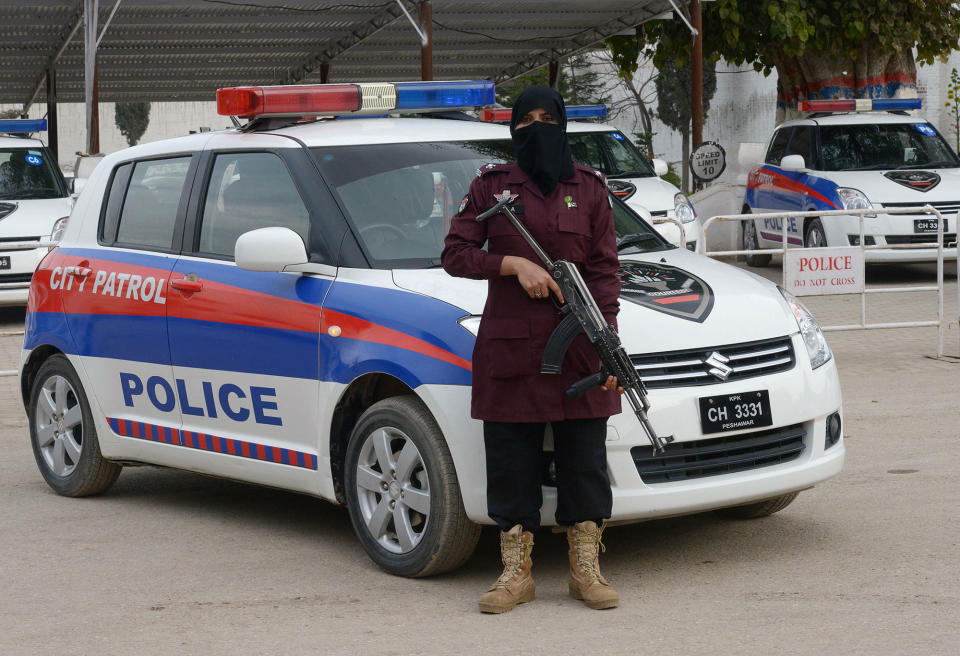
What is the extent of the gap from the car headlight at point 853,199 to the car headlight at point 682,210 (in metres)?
2.10

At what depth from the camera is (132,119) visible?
51250mm

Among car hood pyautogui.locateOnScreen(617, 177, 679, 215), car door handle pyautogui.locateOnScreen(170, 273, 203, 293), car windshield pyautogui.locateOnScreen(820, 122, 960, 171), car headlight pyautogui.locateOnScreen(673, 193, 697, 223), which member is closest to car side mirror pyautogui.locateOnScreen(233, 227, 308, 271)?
car door handle pyautogui.locateOnScreen(170, 273, 203, 293)

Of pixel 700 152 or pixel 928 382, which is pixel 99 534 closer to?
pixel 928 382

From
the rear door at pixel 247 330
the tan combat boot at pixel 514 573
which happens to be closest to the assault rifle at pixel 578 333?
the tan combat boot at pixel 514 573

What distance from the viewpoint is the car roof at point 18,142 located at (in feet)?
52.7

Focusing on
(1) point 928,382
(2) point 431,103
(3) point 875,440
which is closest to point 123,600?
(2) point 431,103

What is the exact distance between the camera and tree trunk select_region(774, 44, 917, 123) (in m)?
23.0

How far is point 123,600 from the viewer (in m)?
5.30

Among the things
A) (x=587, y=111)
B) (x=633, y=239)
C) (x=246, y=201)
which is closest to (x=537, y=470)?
(x=633, y=239)

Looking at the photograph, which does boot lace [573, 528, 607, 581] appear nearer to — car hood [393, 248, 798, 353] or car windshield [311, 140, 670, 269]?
car hood [393, 248, 798, 353]

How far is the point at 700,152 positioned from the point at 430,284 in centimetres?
1653

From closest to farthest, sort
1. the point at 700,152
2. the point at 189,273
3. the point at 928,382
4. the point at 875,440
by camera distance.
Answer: the point at 189,273, the point at 875,440, the point at 928,382, the point at 700,152

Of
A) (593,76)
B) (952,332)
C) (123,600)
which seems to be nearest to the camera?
(123,600)

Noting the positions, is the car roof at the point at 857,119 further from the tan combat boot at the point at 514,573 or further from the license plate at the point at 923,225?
the tan combat boot at the point at 514,573
